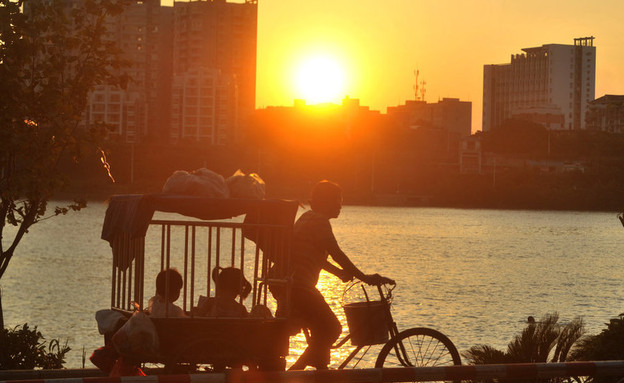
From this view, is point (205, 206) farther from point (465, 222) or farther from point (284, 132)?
point (284, 132)

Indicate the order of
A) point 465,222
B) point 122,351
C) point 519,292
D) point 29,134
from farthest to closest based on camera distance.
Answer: point 465,222 → point 519,292 → point 29,134 → point 122,351

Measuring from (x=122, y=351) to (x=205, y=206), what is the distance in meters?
1.28

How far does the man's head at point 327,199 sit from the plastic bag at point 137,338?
1858 millimetres

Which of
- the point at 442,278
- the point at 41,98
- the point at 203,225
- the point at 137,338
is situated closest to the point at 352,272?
the point at 203,225

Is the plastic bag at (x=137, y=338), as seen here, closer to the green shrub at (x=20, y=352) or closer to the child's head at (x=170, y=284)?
the child's head at (x=170, y=284)

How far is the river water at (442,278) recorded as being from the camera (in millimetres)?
36094

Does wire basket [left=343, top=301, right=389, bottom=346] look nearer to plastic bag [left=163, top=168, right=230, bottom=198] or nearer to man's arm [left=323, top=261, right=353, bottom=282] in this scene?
man's arm [left=323, top=261, right=353, bottom=282]

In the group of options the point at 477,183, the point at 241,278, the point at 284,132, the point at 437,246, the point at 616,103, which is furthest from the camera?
the point at 284,132

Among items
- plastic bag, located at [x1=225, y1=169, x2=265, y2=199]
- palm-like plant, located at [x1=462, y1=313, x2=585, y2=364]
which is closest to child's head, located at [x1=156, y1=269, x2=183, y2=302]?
plastic bag, located at [x1=225, y1=169, x2=265, y2=199]

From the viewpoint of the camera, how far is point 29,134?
11.5 m

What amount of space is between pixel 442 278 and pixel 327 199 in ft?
170

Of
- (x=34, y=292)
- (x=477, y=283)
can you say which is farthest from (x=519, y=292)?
(x=34, y=292)

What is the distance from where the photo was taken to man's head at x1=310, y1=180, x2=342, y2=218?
8867mm

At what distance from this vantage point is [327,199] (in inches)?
349
